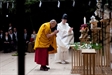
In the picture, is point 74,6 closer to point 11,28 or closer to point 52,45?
point 52,45

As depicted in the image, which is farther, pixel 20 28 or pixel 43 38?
pixel 43 38

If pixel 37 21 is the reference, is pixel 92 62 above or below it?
below

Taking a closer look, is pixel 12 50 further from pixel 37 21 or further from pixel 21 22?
pixel 21 22

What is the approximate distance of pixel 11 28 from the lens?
2062 cm

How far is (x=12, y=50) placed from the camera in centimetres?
2127

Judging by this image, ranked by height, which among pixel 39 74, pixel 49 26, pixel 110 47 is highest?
pixel 49 26

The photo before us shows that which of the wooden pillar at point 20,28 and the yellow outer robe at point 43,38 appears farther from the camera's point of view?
the yellow outer robe at point 43,38

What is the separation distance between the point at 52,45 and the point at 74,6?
326 inches

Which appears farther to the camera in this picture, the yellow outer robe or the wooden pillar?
the yellow outer robe

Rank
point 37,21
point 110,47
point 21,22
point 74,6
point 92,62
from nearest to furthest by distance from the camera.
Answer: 1. point 21,22
2. point 74,6
3. point 92,62
4. point 110,47
5. point 37,21

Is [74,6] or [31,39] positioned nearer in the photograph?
[74,6]

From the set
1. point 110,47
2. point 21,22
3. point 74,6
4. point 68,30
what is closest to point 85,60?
point 110,47

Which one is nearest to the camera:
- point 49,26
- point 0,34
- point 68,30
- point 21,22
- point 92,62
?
point 21,22

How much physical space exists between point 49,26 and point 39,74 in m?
1.73
